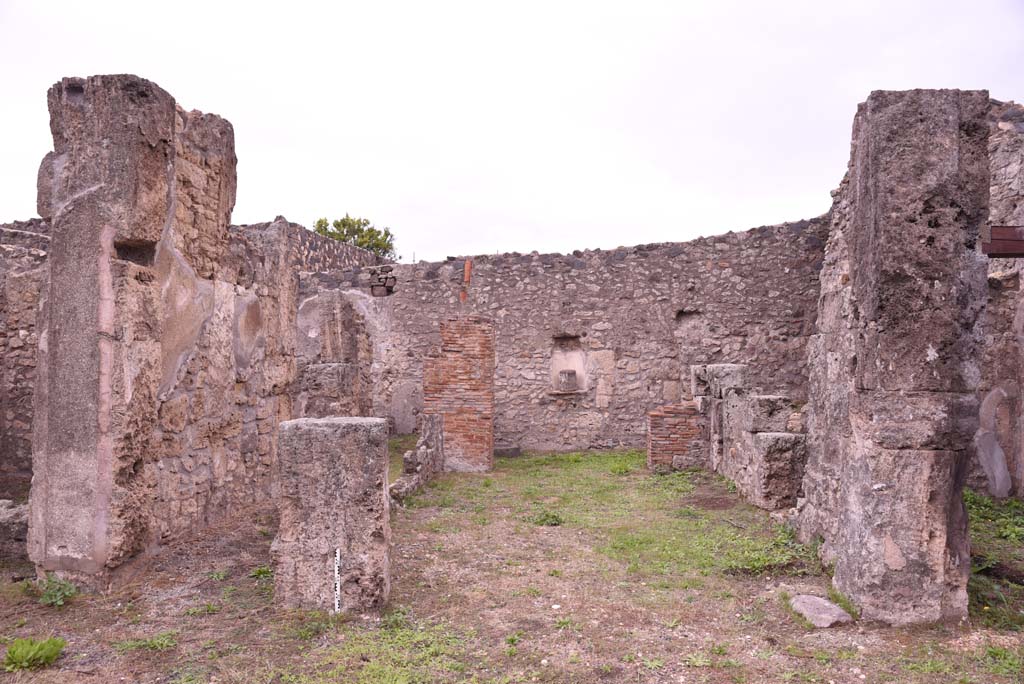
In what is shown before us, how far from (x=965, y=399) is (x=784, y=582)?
72.0 inches

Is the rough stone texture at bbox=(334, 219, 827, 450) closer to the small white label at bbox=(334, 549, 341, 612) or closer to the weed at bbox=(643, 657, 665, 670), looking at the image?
the small white label at bbox=(334, 549, 341, 612)

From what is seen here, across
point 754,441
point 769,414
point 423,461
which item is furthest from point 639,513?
point 423,461

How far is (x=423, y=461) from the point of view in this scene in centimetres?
947

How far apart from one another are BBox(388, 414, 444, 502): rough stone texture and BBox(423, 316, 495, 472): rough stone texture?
0.23 m

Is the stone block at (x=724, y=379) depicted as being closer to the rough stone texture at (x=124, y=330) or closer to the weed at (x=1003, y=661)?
the weed at (x=1003, y=661)

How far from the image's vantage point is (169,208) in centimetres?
520

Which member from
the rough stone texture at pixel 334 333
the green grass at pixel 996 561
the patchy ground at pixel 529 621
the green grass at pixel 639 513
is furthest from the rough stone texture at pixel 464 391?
the green grass at pixel 996 561

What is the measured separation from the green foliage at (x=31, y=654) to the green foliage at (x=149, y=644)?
0.29m

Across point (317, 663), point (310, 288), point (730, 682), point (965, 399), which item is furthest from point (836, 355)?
point (310, 288)

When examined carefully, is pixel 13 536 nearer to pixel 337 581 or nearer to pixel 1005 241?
pixel 337 581

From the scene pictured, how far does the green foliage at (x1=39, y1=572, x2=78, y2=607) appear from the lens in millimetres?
4441

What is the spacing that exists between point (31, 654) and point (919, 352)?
525 centimetres

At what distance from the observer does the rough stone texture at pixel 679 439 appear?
33.8 feet

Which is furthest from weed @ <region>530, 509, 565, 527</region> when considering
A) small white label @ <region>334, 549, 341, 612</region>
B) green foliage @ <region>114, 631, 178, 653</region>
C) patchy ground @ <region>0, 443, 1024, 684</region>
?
green foliage @ <region>114, 631, 178, 653</region>
